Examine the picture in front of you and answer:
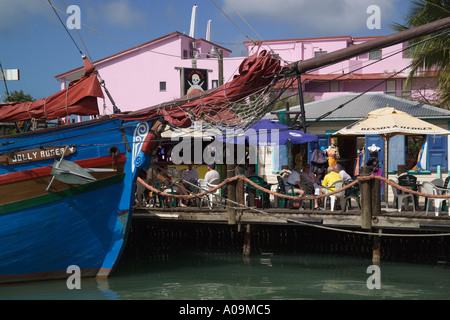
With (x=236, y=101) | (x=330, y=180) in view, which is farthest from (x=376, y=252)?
(x=236, y=101)

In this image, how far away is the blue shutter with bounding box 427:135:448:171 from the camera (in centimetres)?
1789

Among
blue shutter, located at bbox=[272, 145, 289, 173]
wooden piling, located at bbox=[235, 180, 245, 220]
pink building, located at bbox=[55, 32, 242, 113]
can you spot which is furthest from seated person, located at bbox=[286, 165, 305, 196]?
pink building, located at bbox=[55, 32, 242, 113]

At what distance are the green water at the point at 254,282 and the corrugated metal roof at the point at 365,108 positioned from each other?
6.71 meters

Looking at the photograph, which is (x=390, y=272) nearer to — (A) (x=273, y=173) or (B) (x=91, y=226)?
(B) (x=91, y=226)

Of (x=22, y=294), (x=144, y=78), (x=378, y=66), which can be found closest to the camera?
(x=22, y=294)

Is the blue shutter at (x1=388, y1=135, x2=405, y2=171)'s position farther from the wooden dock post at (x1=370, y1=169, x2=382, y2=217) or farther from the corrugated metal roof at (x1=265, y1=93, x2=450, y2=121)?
the wooden dock post at (x1=370, y1=169, x2=382, y2=217)

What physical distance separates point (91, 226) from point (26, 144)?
2.04 m

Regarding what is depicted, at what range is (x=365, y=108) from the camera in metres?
19.4

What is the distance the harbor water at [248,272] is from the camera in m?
10.2

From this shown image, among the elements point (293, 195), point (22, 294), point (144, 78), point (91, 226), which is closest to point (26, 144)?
point (91, 226)

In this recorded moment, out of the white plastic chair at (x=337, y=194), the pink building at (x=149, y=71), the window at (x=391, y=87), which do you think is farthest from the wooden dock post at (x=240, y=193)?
the pink building at (x=149, y=71)

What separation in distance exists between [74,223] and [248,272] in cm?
373

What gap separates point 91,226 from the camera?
11133 mm

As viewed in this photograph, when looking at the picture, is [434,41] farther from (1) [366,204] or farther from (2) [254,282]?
(2) [254,282]
